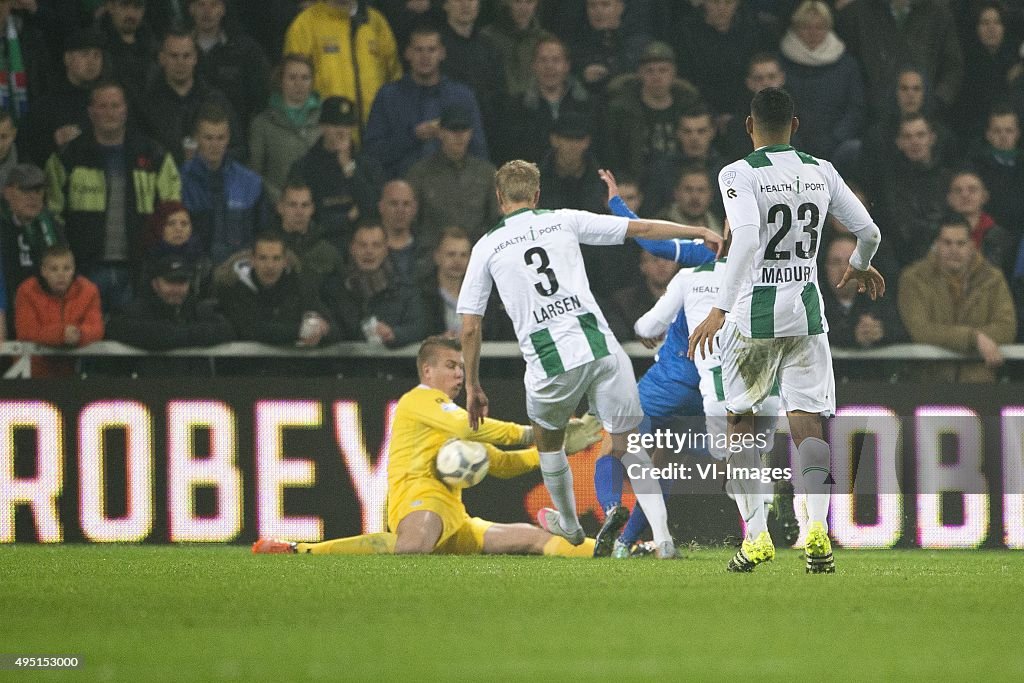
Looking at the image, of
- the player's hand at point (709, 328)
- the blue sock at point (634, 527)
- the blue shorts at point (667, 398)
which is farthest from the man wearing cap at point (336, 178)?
the player's hand at point (709, 328)

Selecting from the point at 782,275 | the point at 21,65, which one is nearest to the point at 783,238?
the point at 782,275

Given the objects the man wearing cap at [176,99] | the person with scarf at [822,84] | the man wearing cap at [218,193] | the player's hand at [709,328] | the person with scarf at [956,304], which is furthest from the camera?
the person with scarf at [822,84]

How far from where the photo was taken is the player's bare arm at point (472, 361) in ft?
29.4

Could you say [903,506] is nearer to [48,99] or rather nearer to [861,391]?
[861,391]

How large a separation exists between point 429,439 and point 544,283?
1.74 meters

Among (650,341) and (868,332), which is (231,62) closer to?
(650,341)

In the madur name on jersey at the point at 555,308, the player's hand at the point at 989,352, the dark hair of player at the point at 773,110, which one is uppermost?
the dark hair of player at the point at 773,110

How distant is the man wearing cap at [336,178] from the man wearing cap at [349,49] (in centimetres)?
60

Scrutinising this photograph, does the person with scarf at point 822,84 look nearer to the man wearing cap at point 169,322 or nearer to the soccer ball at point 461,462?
the soccer ball at point 461,462

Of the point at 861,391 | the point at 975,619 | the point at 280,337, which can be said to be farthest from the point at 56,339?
the point at 975,619

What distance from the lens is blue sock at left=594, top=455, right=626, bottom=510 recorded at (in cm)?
1020

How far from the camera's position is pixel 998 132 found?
1295 cm

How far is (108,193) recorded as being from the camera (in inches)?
479

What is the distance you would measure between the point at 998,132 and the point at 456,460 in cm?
524
